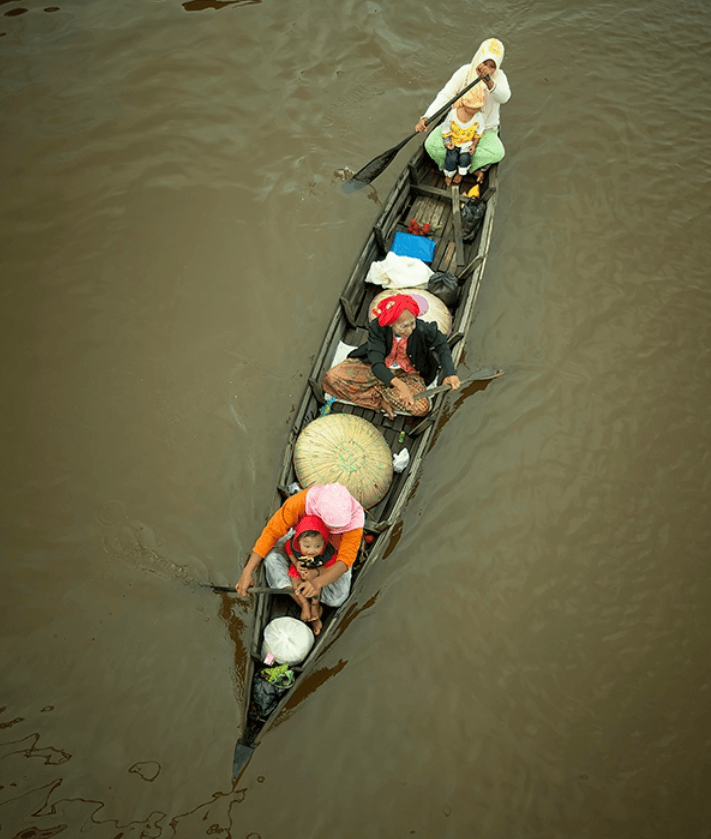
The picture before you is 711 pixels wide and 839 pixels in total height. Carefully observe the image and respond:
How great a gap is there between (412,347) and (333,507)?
1.56 meters

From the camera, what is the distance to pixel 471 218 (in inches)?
222

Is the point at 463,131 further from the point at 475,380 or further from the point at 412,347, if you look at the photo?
the point at 412,347

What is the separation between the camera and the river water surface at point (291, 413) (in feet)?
13.0

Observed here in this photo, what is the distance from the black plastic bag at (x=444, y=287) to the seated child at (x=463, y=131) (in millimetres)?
1333

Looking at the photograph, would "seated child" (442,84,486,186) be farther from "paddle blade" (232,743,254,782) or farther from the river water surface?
"paddle blade" (232,743,254,782)

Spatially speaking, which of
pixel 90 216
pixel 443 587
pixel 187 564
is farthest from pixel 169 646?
pixel 90 216

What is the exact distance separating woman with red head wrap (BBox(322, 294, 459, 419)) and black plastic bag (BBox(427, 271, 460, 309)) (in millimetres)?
691

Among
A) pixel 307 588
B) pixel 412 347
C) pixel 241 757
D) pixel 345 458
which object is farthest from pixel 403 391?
pixel 241 757

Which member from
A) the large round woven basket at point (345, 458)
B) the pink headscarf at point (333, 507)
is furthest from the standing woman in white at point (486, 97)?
the pink headscarf at point (333, 507)

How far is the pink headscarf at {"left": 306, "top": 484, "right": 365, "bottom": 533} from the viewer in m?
3.62

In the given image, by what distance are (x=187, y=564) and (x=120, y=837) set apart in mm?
1791

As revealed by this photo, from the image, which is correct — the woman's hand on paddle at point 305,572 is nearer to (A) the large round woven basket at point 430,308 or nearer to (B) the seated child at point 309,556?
(B) the seated child at point 309,556

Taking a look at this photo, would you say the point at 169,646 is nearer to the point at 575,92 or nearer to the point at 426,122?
the point at 426,122

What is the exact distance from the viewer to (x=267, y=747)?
13.0 feet
